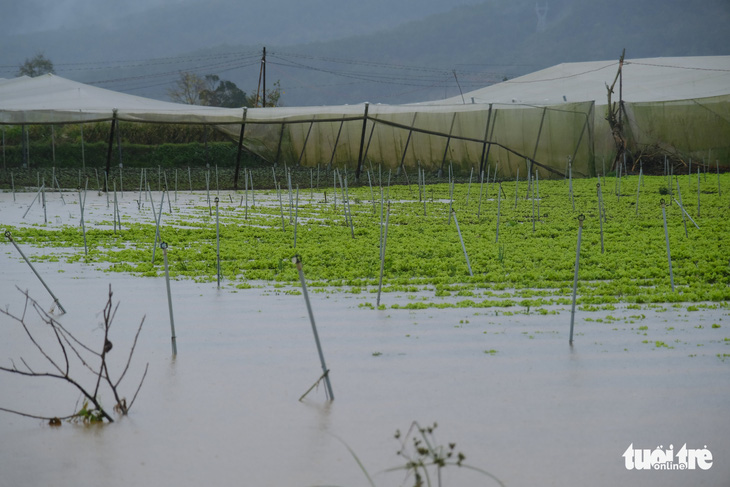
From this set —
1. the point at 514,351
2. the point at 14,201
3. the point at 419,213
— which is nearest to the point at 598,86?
the point at 419,213

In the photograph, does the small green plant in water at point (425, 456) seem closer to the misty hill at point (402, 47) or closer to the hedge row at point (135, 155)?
the hedge row at point (135, 155)

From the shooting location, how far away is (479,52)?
123m

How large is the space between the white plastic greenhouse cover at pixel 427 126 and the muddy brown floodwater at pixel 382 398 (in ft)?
32.2

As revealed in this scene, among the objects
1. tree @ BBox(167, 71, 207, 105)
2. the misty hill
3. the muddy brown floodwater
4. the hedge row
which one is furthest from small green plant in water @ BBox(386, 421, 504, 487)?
the misty hill

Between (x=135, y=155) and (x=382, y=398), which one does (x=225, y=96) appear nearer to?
(x=135, y=155)

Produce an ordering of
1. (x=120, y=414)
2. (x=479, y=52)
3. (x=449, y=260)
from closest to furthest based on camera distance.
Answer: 1. (x=120, y=414)
2. (x=449, y=260)
3. (x=479, y=52)

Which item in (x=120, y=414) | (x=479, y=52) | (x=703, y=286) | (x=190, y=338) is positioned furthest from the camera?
(x=479, y=52)

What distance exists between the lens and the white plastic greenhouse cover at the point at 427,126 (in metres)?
13.2

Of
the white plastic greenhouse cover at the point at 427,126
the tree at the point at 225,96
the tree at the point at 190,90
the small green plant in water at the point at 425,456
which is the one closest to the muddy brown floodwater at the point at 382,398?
the small green plant in water at the point at 425,456

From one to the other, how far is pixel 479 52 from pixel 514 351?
410 ft

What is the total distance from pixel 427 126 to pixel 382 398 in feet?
42.2

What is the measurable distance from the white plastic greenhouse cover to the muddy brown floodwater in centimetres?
982

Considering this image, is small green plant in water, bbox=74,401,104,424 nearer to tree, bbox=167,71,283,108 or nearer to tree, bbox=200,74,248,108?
tree, bbox=167,71,283,108

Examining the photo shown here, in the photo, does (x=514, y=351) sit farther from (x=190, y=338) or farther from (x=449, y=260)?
(x=449, y=260)
